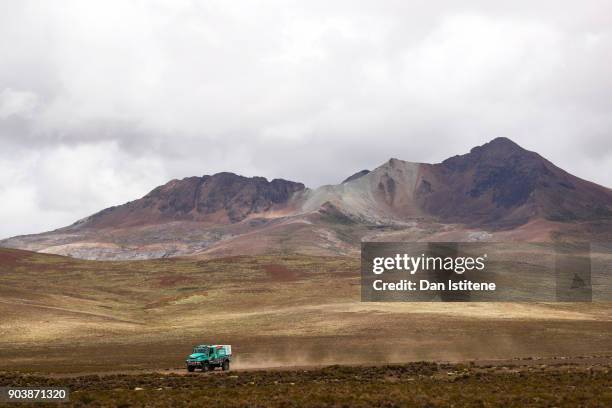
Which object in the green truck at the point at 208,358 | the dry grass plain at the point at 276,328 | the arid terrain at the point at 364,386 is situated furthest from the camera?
the dry grass plain at the point at 276,328

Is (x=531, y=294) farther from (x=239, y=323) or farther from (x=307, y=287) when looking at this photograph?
(x=239, y=323)

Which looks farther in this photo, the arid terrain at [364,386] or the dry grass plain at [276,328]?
the dry grass plain at [276,328]

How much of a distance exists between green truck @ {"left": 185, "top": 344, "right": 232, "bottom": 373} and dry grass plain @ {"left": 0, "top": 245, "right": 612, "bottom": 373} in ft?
13.8

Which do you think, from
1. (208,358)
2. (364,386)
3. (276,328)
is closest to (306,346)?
(276,328)

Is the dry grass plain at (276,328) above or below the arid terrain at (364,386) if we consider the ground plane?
below

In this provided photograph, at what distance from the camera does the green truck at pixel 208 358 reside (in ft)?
172

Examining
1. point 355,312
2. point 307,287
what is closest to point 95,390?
point 355,312

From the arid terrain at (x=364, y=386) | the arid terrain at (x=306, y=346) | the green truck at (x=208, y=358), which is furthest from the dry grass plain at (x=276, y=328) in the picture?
the arid terrain at (x=364, y=386)

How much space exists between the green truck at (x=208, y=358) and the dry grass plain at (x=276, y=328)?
13.8 ft

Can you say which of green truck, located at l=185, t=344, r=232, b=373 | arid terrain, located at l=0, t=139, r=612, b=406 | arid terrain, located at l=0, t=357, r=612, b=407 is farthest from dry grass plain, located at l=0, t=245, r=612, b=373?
arid terrain, located at l=0, t=357, r=612, b=407

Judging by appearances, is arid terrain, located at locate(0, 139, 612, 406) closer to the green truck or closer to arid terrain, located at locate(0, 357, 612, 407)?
arid terrain, located at locate(0, 357, 612, 407)

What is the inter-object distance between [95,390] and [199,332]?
50452 mm

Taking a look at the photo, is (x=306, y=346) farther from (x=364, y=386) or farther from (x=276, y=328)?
(x=364, y=386)

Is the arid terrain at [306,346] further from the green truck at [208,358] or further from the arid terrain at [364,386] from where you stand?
the green truck at [208,358]
